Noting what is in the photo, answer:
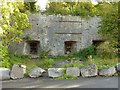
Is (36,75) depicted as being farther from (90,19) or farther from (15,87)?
(90,19)

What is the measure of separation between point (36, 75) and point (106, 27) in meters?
A: 3.67

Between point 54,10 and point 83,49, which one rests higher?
point 54,10

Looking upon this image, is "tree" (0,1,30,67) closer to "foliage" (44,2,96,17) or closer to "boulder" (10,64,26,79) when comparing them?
"boulder" (10,64,26,79)

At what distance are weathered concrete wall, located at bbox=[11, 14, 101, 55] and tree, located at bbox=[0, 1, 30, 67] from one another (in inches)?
35.1

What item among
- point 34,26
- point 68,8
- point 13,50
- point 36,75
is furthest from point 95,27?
point 36,75

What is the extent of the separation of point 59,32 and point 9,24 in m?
3.19

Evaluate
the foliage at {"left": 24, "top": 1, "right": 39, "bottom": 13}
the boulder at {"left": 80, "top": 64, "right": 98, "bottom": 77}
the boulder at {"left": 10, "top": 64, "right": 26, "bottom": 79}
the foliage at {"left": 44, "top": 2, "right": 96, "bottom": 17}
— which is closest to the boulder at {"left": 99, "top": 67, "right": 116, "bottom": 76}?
the boulder at {"left": 80, "top": 64, "right": 98, "bottom": 77}

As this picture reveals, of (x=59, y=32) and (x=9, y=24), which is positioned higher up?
(x=9, y=24)

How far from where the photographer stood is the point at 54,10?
15.6m

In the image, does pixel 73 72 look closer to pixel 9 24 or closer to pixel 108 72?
pixel 108 72

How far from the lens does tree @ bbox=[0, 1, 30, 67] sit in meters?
11.6

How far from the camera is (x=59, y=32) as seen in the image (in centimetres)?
1498

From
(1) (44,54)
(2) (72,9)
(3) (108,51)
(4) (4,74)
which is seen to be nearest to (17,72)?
(4) (4,74)

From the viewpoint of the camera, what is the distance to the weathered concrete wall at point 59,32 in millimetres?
14836
